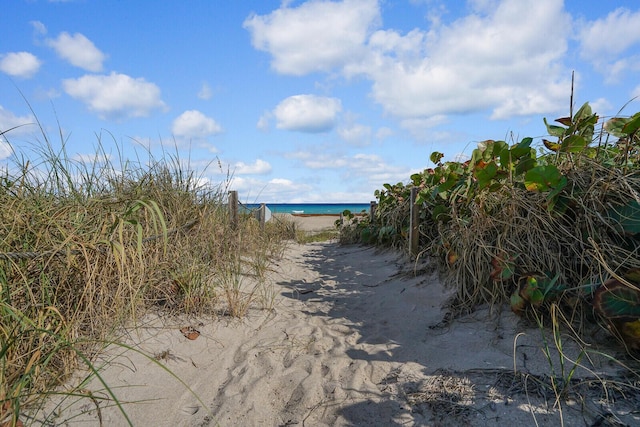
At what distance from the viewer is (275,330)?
3363mm

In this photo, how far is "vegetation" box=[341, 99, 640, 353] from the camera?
8.11ft

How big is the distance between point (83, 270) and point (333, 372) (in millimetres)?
1602

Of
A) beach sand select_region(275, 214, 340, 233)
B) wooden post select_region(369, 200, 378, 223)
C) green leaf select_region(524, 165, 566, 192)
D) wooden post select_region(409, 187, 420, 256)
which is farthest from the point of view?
beach sand select_region(275, 214, 340, 233)

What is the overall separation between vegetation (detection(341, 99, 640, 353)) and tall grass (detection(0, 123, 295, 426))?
1.93m

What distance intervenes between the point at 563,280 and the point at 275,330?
206 cm

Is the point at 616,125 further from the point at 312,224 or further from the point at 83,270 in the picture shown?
the point at 312,224

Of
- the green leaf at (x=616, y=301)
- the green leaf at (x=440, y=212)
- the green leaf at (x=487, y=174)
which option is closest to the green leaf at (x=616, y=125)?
the green leaf at (x=487, y=174)

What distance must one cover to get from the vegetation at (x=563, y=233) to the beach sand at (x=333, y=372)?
22 cm

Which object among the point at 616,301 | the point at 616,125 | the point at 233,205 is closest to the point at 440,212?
the point at 616,125

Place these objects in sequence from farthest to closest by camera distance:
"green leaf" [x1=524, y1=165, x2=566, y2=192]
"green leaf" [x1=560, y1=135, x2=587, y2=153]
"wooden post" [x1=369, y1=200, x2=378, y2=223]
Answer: "wooden post" [x1=369, y1=200, x2=378, y2=223] < "green leaf" [x1=560, y1=135, x2=587, y2=153] < "green leaf" [x1=524, y1=165, x2=566, y2=192]

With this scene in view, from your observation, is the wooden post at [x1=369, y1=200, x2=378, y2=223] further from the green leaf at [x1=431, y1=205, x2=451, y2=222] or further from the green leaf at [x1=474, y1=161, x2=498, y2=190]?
the green leaf at [x1=474, y1=161, x2=498, y2=190]

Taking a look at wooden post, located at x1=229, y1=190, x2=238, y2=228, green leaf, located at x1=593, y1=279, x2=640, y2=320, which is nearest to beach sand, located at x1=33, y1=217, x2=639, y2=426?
green leaf, located at x1=593, y1=279, x2=640, y2=320

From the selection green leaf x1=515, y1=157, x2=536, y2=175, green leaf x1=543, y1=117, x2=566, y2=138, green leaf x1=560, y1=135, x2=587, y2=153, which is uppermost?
green leaf x1=543, y1=117, x2=566, y2=138

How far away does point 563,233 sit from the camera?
2.90 metres
